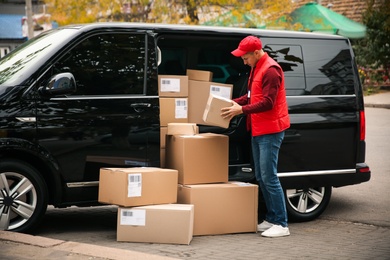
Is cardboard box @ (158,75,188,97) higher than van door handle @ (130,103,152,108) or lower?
higher

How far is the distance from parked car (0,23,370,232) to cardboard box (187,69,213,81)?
13.2 inches

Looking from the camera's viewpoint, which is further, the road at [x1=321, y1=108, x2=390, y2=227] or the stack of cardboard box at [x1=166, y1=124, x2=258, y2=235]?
the road at [x1=321, y1=108, x2=390, y2=227]

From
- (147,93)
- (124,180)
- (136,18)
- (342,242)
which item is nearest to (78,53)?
(147,93)

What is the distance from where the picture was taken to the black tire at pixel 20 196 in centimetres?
708

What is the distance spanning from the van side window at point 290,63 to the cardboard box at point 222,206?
122cm

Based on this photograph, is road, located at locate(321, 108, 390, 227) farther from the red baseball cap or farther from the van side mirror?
the van side mirror

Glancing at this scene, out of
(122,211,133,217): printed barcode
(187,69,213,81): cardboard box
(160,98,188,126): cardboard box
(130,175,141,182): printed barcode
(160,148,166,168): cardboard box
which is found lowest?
(122,211,133,217): printed barcode

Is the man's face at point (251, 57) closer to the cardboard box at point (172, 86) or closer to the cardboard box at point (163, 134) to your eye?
the cardboard box at point (172, 86)

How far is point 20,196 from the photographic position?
714 cm

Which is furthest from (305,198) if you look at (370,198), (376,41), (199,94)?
(376,41)

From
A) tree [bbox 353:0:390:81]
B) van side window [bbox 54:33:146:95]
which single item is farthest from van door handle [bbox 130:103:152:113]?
tree [bbox 353:0:390:81]

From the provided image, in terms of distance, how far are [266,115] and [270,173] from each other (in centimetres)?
54

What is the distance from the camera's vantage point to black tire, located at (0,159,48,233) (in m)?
7.08

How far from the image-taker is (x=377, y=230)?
8156 mm
